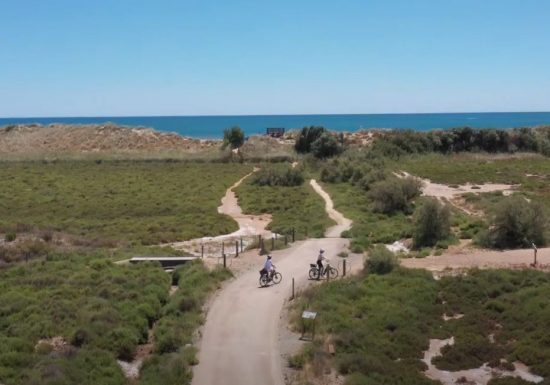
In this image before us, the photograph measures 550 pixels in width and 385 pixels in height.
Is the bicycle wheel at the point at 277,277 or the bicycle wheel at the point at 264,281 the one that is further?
the bicycle wheel at the point at 277,277

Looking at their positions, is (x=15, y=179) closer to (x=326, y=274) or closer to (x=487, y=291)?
(x=326, y=274)

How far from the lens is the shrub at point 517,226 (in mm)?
34719

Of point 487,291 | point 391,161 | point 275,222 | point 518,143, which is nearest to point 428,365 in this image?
Answer: point 487,291

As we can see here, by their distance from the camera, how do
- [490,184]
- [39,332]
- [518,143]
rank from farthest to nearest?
[518,143] < [490,184] < [39,332]

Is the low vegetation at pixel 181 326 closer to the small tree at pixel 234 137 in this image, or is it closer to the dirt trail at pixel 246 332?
the dirt trail at pixel 246 332

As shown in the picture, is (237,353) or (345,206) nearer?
(237,353)

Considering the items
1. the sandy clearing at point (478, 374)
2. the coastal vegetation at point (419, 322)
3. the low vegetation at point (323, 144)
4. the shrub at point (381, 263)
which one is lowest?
the sandy clearing at point (478, 374)

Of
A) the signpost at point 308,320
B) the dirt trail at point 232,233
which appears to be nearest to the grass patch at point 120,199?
the dirt trail at point 232,233

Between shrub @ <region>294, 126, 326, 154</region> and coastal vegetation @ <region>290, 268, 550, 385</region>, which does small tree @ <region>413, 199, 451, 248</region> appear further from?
shrub @ <region>294, 126, 326, 154</region>

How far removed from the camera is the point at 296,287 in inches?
1099

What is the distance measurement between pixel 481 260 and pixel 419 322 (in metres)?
9.81

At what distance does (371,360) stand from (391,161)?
6950 cm

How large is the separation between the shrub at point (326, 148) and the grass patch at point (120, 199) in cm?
1011

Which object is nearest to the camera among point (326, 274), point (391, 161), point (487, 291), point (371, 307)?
point (371, 307)
